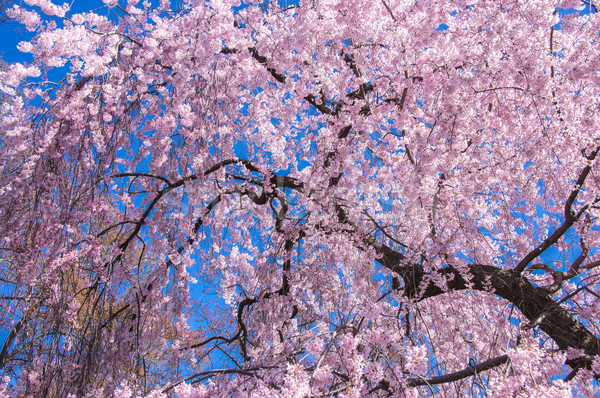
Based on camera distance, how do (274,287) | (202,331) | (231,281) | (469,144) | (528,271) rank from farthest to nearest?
(202,331), (231,281), (274,287), (469,144), (528,271)

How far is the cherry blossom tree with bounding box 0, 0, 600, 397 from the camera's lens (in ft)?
9.34

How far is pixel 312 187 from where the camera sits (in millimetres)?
4285

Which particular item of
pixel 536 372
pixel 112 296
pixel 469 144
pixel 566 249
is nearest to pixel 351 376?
pixel 536 372

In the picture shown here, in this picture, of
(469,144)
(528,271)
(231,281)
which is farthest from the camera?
(231,281)

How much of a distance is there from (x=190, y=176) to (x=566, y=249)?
3.83 meters

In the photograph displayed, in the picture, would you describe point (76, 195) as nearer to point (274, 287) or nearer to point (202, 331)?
point (274, 287)

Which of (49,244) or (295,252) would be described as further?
(295,252)

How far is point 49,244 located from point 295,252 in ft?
8.06

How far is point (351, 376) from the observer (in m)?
2.10

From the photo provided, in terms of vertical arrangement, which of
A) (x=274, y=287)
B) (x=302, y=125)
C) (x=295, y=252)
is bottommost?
(x=274, y=287)

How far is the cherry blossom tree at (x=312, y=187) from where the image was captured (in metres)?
2.85

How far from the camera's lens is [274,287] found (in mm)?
4633

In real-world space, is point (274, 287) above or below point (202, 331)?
below

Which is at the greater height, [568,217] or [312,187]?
[312,187]
